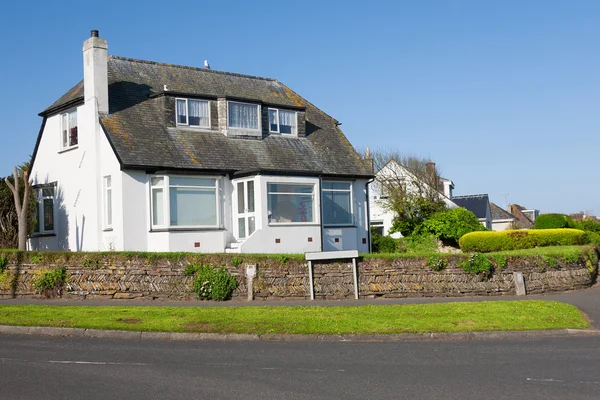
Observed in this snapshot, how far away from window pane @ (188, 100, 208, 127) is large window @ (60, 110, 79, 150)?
4.62 metres

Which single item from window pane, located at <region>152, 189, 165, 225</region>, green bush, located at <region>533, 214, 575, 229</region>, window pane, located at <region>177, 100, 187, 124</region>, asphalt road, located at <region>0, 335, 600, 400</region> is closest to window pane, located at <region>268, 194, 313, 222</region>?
window pane, located at <region>152, 189, 165, 225</region>

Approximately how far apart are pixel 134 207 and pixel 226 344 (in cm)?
1386

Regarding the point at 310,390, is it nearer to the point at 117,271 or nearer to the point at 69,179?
the point at 117,271

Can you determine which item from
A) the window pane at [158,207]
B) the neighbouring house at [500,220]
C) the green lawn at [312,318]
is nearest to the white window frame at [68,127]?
the window pane at [158,207]

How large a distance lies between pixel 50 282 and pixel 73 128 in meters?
10.5

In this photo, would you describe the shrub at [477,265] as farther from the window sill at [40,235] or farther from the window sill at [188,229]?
the window sill at [40,235]

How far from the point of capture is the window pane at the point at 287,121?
32.7 m

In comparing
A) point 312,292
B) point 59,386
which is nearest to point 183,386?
point 59,386

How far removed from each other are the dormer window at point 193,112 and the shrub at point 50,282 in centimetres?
1038

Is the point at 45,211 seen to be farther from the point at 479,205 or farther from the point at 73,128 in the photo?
the point at 479,205

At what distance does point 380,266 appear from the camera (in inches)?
867

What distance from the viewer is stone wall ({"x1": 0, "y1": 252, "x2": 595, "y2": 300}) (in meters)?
20.7

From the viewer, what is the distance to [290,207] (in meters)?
29.3

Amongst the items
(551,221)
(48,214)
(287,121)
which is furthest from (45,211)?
(551,221)
